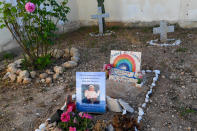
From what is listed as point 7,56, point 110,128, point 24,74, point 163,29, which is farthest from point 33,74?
point 163,29

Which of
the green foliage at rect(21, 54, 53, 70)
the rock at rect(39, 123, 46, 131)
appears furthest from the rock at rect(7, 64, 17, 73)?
the rock at rect(39, 123, 46, 131)

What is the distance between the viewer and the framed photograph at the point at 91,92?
10.5 ft

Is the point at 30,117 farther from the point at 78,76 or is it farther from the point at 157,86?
the point at 157,86

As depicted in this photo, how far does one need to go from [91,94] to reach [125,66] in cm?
118

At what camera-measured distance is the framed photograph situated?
3.21 meters

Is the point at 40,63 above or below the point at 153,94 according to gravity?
above

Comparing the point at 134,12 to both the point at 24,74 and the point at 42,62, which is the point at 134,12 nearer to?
the point at 42,62

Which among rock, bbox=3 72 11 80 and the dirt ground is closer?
the dirt ground

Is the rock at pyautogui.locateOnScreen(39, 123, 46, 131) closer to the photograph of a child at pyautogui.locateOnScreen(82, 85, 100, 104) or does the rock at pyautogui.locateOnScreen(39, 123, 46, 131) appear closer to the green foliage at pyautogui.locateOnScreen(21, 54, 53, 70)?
the photograph of a child at pyautogui.locateOnScreen(82, 85, 100, 104)

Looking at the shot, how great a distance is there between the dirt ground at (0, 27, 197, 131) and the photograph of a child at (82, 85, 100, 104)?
279 mm

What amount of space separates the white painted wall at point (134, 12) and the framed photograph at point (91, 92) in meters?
3.69

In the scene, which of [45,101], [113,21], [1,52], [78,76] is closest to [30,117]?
[45,101]

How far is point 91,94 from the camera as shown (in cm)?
323

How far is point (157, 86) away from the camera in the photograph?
4.00 m
